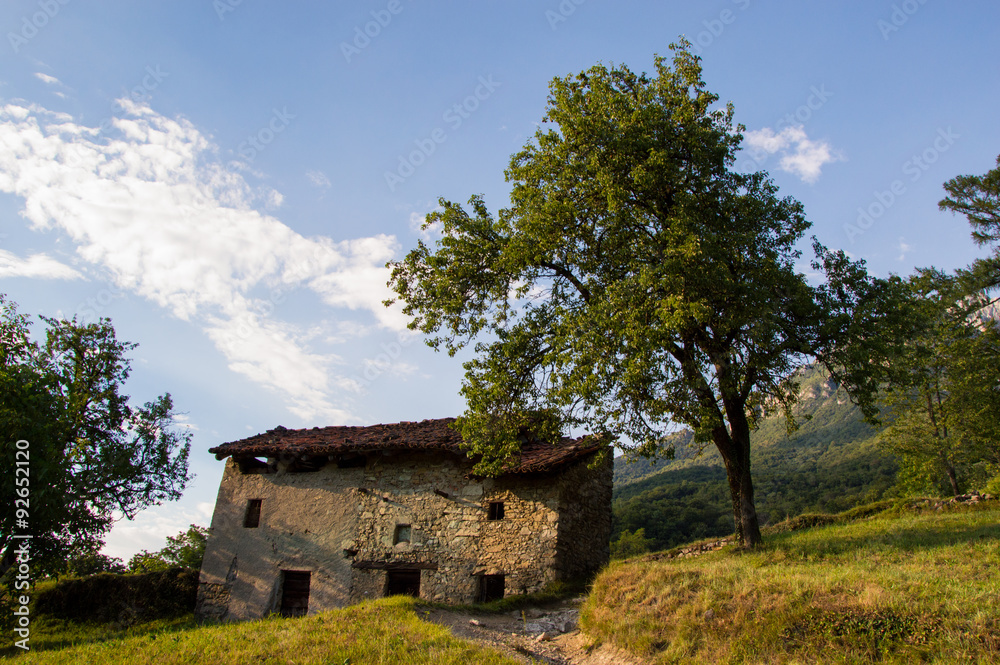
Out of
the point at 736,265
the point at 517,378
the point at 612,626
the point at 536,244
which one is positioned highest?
the point at 536,244

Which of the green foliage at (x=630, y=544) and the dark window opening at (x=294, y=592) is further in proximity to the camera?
the green foliage at (x=630, y=544)

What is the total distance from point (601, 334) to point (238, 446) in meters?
13.0

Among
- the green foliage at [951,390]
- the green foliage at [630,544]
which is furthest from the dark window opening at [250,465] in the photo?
the green foliage at [630,544]

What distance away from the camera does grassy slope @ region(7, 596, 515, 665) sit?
25.4 ft

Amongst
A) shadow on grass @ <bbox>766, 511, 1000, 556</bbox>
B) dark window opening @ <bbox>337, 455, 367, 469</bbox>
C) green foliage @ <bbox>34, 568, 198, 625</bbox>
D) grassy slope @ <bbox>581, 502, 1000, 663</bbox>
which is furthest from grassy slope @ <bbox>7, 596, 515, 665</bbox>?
green foliage @ <bbox>34, 568, 198, 625</bbox>

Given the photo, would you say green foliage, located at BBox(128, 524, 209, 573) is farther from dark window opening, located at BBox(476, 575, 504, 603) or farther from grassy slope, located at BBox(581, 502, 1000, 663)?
grassy slope, located at BBox(581, 502, 1000, 663)

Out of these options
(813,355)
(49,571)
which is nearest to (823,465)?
(813,355)

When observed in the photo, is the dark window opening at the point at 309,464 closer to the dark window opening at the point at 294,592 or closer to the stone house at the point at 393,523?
the stone house at the point at 393,523

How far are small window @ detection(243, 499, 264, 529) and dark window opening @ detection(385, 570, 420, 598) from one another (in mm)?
4801

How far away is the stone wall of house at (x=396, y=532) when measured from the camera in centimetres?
1448

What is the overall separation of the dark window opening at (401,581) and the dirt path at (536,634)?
4185 mm

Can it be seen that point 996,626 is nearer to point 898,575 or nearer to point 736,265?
point 898,575

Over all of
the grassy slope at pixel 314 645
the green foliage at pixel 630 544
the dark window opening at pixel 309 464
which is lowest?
the green foliage at pixel 630 544

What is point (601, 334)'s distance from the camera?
10.9 m
